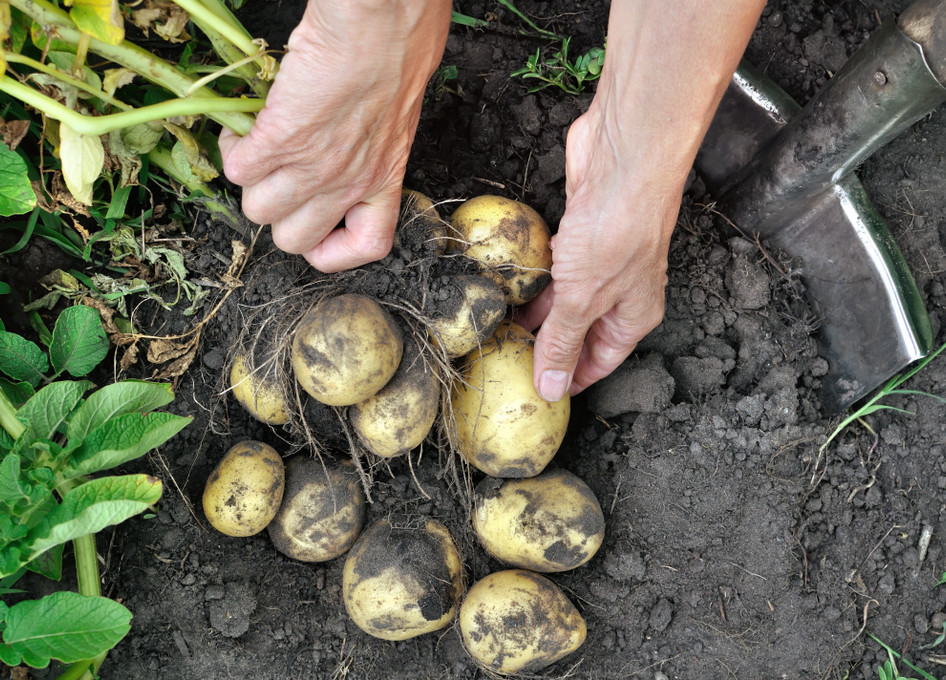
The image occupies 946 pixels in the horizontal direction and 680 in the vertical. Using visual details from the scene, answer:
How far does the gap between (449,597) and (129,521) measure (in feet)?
2.43

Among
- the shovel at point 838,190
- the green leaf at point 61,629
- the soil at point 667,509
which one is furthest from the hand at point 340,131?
the shovel at point 838,190

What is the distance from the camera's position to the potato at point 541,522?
5.44ft

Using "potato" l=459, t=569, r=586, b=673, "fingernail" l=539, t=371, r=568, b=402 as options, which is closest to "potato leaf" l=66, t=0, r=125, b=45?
"fingernail" l=539, t=371, r=568, b=402

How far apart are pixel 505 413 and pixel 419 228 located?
1.50ft

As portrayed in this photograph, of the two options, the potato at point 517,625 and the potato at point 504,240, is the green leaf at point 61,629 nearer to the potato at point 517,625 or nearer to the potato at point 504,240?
the potato at point 517,625

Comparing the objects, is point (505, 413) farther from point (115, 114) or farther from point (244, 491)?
point (115, 114)

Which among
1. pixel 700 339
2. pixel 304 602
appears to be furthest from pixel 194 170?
pixel 700 339

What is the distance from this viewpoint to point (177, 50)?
1786 mm

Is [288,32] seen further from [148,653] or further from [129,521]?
[148,653]

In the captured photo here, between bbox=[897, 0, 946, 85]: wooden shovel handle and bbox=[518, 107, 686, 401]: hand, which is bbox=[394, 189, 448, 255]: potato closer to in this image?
bbox=[518, 107, 686, 401]: hand

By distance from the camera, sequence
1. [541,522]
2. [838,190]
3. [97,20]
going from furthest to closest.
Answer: [838,190]
[541,522]
[97,20]

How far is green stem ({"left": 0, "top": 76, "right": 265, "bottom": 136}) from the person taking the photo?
48.4 inches

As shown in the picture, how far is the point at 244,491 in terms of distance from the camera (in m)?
1.60

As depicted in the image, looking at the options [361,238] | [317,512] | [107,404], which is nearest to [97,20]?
[361,238]
